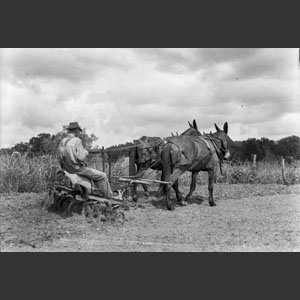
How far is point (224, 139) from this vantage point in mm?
10906

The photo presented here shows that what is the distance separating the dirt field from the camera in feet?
21.3

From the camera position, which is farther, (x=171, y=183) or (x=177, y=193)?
(x=177, y=193)

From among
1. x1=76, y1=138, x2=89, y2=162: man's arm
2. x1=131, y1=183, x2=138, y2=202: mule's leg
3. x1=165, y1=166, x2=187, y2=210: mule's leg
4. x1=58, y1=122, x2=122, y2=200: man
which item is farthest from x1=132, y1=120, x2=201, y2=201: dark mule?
x1=76, y1=138, x2=89, y2=162: man's arm

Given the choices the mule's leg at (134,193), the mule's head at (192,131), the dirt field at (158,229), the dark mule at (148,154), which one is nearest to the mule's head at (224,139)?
the mule's head at (192,131)

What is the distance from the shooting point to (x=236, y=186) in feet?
45.7

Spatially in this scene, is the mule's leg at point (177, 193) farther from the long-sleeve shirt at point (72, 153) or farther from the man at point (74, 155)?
the long-sleeve shirt at point (72, 153)

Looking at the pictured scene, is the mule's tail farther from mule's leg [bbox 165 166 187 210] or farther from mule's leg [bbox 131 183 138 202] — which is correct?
mule's leg [bbox 131 183 138 202]

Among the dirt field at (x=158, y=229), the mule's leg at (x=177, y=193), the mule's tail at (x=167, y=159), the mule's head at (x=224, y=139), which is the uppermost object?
the mule's head at (x=224, y=139)

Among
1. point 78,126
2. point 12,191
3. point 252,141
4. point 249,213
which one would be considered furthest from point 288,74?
point 252,141

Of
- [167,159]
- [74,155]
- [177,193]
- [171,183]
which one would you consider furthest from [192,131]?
[74,155]

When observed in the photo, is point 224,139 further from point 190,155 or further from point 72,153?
point 72,153

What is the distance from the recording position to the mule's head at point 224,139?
10863 mm

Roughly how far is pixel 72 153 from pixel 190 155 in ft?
10.7

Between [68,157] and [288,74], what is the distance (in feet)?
15.6
